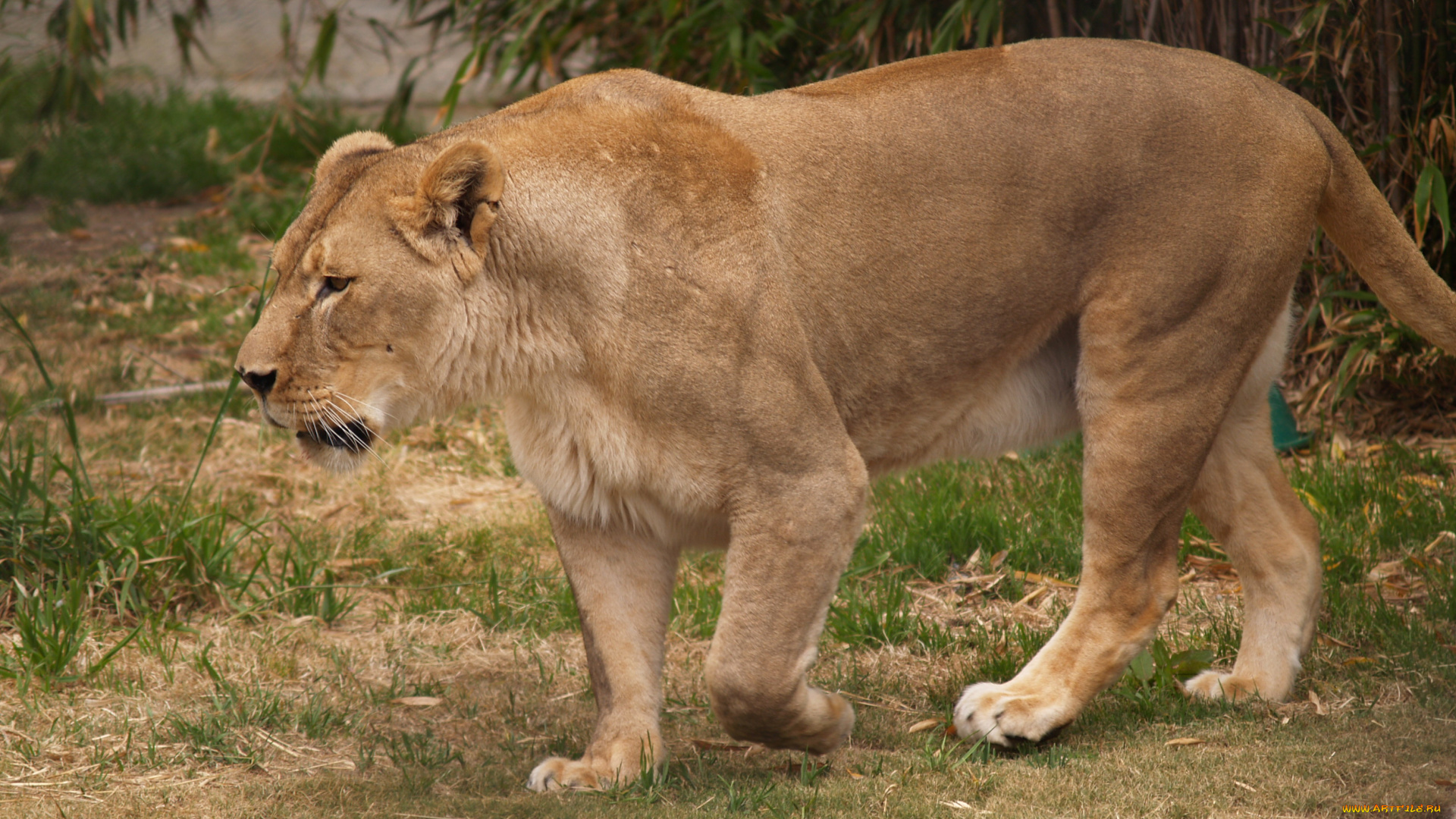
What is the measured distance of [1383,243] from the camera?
10.8ft

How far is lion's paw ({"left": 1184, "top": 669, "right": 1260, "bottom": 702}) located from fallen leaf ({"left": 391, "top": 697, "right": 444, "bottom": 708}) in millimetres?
1780

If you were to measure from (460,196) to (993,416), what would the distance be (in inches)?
50.7

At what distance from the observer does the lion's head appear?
2.74m

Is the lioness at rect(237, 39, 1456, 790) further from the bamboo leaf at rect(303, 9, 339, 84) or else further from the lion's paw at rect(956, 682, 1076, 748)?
the bamboo leaf at rect(303, 9, 339, 84)

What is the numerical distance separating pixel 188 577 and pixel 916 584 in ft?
6.66

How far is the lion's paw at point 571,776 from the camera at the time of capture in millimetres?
2885

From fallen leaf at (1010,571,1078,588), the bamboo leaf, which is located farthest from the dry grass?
the bamboo leaf

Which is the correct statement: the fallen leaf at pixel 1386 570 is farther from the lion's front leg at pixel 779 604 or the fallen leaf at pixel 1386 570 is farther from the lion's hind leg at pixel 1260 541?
the lion's front leg at pixel 779 604

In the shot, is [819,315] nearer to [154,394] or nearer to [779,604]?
[779,604]

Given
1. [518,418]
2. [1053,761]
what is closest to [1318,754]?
[1053,761]

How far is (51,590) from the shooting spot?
3666mm

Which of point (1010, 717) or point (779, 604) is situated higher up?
point (779, 604)

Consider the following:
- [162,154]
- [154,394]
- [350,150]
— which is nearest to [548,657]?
[350,150]

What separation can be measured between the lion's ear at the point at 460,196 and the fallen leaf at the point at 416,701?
1.24 metres
